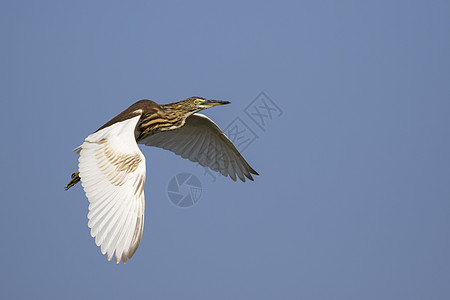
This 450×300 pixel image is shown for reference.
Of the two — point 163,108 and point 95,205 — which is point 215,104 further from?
point 95,205

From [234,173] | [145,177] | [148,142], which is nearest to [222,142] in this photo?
[234,173]

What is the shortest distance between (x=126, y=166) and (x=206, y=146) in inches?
157

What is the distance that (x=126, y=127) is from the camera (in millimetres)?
8352

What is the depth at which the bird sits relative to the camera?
680 centimetres

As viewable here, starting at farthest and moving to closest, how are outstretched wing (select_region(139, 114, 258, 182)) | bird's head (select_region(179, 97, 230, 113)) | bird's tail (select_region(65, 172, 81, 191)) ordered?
outstretched wing (select_region(139, 114, 258, 182)) → bird's head (select_region(179, 97, 230, 113)) → bird's tail (select_region(65, 172, 81, 191))

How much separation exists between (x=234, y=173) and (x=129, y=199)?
14.0 feet

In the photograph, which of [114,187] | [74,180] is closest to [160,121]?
[74,180]

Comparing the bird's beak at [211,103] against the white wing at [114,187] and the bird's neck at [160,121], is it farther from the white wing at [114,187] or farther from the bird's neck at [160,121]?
the white wing at [114,187]

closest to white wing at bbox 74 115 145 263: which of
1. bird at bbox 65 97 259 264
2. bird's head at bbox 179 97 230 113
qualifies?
bird at bbox 65 97 259 264

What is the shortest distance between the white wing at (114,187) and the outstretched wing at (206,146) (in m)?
2.91

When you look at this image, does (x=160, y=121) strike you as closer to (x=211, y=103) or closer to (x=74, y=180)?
(x=211, y=103)

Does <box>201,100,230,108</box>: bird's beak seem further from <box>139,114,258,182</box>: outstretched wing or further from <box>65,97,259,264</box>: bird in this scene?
<box>139,114,258,182</box>: outstretched wing

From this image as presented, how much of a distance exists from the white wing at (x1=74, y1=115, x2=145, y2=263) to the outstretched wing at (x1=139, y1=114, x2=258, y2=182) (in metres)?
2.91

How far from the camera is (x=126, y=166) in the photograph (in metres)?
7.55
